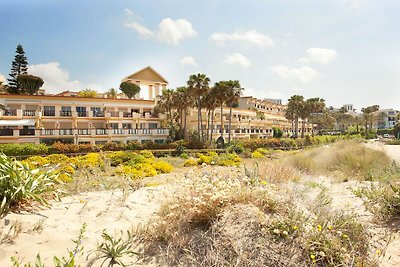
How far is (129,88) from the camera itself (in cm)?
5662

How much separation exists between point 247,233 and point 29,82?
55741mm

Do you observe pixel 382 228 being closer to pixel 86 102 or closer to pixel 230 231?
pixel 230 231

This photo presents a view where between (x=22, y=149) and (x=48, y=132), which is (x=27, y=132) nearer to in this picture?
(x=48, y=132)

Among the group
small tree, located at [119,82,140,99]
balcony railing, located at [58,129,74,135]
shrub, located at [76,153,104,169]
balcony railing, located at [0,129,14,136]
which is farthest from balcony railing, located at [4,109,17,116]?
small tree, located at [119,82,140,99]

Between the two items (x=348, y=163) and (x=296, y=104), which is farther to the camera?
(x=296, y=104)

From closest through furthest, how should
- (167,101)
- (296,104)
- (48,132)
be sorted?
(48,132)
(167,101)
(296,104)

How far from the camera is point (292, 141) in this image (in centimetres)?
5456

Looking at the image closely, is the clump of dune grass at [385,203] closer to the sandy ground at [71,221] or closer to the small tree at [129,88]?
the sandy ground at [71,221]

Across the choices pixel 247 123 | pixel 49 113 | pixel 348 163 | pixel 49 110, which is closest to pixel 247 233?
pixel 348 163

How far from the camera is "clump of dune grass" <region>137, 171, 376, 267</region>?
13.1 ft

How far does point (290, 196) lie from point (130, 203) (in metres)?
3.78

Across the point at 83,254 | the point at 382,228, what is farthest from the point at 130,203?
the point at 382,228

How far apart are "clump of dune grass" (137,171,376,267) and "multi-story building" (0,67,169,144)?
124 ft

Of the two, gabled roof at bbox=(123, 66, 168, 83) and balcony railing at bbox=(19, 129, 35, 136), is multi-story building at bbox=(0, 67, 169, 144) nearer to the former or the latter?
balcony railing at bbox=(19, 129, 35, 136)
